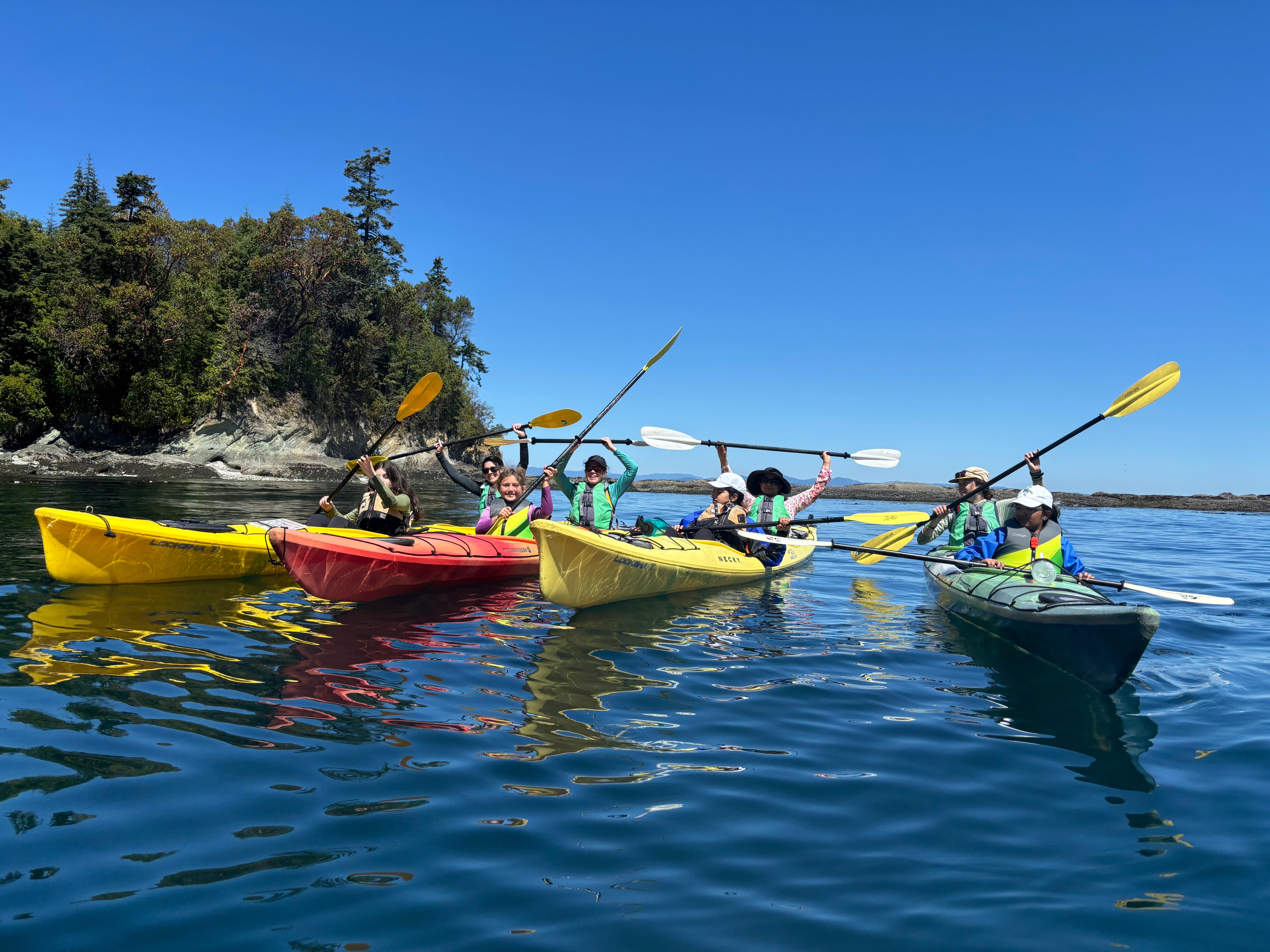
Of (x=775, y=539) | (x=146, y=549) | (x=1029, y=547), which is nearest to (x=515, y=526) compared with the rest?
(x=775, y=539)

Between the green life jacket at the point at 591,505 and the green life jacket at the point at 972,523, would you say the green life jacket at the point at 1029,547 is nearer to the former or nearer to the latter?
the green life jacket at the point at 972,523

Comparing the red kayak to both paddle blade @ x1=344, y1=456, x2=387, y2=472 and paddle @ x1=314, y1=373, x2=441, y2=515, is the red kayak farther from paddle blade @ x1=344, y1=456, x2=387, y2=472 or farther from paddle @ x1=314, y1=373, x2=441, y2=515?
paddle @ x1=314, y1=373, x2=441, y2=515

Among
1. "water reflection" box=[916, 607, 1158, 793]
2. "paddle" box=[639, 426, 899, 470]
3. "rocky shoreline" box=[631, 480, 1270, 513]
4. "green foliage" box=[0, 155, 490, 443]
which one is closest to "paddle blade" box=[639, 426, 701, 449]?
"paddle" box=[639, 426, 899, 470]

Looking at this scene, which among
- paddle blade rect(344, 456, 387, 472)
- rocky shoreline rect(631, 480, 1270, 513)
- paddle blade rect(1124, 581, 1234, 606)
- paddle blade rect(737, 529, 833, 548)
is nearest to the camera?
paddle blade rect(1124, 581, 1234, 606)

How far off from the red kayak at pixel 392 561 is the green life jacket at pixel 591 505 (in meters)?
0.82

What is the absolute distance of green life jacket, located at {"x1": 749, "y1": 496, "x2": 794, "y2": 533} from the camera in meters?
9.32

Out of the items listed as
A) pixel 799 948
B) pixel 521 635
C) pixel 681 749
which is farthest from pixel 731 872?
pixel 521 635

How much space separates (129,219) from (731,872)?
3867 cm

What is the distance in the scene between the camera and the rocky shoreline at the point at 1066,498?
123 ft

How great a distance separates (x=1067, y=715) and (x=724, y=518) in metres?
5.38

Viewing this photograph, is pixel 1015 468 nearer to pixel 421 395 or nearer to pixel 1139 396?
pixel 1139 396

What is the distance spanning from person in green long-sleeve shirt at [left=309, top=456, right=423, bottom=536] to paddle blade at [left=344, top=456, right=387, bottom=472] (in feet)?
0.12

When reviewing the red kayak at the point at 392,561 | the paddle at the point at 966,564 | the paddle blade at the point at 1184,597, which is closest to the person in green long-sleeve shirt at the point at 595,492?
the red kayak at the point at 392,561

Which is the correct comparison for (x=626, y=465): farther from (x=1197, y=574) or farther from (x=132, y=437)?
(x=132, y=437)
